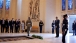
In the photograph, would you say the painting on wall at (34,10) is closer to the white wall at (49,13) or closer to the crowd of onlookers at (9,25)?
the white wall at (49,13)

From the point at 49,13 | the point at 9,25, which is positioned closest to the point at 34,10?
the point at 49,13

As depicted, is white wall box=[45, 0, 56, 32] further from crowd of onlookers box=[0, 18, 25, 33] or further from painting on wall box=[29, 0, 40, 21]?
crowd of onlookers box=[0, 18, 25, 33]

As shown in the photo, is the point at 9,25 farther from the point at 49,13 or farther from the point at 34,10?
the point at 49,13

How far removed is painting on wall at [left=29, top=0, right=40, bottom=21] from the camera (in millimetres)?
16266

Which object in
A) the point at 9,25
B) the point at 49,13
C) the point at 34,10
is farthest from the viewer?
the point at 34,10

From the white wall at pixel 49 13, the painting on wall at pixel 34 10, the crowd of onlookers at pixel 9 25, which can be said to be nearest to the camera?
the crowd of onlookers at pixel 9 25

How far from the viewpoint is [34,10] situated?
16.7m

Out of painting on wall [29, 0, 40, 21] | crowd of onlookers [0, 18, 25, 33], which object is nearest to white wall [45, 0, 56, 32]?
painting on wall [29, 0, 40, 21]

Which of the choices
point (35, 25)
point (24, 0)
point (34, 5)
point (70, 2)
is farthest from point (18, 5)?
point (70, 2)

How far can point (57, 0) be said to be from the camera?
1628 cm

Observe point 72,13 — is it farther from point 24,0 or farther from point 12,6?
point 12,6

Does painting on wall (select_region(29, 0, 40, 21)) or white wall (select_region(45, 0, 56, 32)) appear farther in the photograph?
painting on wall (select_region(29, 0, 40, 21))

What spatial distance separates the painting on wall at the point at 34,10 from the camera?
1627 cm

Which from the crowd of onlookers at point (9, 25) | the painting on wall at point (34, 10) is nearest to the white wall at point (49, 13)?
the painting on wall at point (34, 10)
